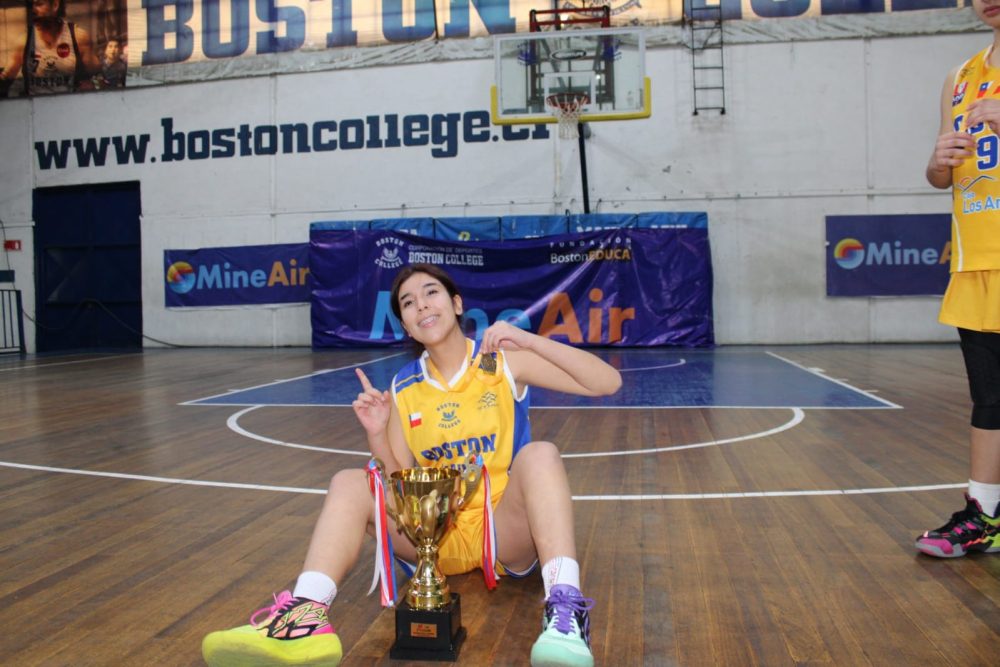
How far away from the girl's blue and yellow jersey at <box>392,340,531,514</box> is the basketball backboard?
8.74m

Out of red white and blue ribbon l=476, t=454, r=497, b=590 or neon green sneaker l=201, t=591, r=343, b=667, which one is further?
red white and blue ribbon l=476, t=454, r=497, b=590

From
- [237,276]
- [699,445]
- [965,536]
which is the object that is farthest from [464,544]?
[237,276]

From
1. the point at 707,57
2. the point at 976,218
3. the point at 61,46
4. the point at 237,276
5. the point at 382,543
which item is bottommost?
the point at 382,543

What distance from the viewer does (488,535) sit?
1.97 meters

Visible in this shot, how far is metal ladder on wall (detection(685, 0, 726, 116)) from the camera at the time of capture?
452 inches

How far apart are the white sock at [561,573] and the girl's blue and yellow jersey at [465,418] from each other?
34 centimetres

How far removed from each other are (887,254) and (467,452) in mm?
10757

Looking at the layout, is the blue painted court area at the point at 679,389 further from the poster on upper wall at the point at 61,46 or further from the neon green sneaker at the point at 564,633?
the poster on upper wall at the point at 61,46

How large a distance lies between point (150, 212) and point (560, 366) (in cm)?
1291

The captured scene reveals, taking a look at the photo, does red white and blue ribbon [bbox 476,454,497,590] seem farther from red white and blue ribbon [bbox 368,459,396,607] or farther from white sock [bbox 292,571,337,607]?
white sock [bbox 292,571,337,607]

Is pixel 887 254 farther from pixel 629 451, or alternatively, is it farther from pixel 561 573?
pixel 561 573

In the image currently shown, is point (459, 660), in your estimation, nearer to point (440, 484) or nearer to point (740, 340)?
point (440, 484)

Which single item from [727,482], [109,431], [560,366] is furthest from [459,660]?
[109,431]

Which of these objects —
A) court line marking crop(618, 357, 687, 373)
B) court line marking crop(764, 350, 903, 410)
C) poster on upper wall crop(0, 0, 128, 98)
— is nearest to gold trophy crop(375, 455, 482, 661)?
court line marking crop(764, 350, 903, 410)
